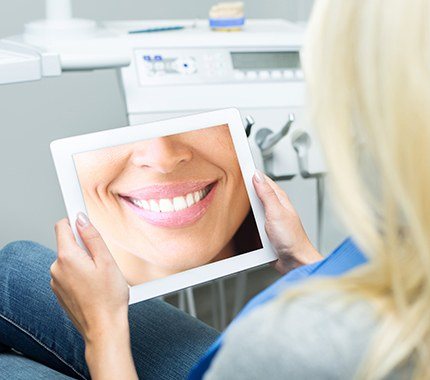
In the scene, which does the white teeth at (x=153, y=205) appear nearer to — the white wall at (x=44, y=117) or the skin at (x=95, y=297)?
the skin at (x=95, y=297)

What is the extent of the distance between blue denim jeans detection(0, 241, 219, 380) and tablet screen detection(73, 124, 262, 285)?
0.11 m

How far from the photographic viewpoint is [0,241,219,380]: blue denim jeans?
957 millimetres

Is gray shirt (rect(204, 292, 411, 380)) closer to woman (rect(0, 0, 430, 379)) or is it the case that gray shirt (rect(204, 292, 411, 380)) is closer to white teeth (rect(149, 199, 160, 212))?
woman (rect(0, 0, 430, 379))

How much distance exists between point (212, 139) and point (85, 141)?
7.0 inches

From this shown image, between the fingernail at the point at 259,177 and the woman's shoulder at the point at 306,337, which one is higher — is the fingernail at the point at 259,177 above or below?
below

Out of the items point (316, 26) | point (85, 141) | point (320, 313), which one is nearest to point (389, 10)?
point (316, 26)

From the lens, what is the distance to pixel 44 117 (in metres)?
1.72

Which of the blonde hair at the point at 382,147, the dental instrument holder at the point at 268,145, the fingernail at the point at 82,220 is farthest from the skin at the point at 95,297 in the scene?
the dental instrument holder at the point at 268,145

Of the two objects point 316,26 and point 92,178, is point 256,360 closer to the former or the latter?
point 316,26

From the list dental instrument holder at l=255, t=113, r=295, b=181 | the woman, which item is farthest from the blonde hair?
dental instrument holder at l=255, t=113, r=295, b=181

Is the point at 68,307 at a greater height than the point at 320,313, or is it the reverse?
the point at 320,313

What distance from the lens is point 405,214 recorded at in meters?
0.51

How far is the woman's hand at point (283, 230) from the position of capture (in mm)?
964

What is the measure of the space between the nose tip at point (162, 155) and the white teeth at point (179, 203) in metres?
0.04
